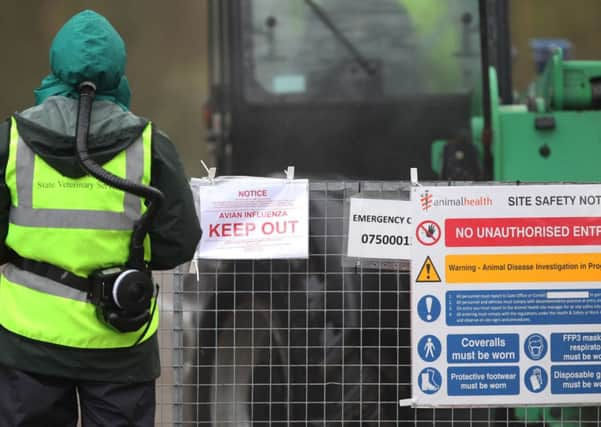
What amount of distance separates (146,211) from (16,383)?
0.57 meters

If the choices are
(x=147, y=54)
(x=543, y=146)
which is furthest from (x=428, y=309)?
(x=147, y=54)

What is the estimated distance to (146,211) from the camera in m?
3.49

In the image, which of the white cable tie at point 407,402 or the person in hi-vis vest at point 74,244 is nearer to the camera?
the person in hi-vis vest at point 74,244

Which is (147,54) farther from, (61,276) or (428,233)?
(61,276)

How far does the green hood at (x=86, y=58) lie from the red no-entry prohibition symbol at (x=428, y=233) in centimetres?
116

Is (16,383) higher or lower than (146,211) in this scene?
lower

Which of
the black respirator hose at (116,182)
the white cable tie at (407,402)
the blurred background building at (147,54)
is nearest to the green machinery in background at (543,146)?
the white cable tie at (407,402)

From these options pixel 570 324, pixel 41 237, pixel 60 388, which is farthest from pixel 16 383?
pixel 570 324

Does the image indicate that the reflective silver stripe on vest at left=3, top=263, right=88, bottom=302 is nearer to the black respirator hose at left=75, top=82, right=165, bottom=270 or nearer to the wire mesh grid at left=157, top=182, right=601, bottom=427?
the black respirator hose at left=75, top=82, right=165, bottom=270

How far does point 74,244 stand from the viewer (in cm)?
346

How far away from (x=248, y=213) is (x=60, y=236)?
3.13 feet

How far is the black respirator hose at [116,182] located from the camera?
3428mm

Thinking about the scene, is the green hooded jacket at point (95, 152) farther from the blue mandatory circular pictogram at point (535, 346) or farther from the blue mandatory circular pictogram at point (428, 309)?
the blue mandatory circular pictogram at point (535, 346)

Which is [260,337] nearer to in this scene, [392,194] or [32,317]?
[392,194]
